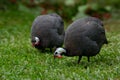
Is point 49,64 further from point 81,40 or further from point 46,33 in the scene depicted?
point 46,33

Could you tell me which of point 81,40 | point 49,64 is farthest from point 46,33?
point 81,40

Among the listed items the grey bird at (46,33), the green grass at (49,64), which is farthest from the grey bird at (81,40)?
the grey bird at (46,33)

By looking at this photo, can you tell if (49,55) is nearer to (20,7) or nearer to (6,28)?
(6,28)

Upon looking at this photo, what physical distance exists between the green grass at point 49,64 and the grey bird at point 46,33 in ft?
1.04

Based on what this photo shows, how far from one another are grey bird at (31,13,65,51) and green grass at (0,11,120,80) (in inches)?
12.5

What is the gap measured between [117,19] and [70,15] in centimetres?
255

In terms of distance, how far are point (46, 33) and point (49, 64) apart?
1.61 m

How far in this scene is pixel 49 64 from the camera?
11.0 meters

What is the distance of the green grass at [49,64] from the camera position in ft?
31.3

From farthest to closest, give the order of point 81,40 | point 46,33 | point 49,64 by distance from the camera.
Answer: point 46,33
point 49,64
point 81,40

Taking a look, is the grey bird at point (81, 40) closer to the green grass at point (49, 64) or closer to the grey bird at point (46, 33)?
the green grass at point (49, 64)

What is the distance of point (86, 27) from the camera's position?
10.5 metres

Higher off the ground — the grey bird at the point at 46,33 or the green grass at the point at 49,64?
the grey bird at the point at 46,33

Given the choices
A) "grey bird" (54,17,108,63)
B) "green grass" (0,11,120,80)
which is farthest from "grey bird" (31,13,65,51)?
"grey bird" (54,17,108,63)
